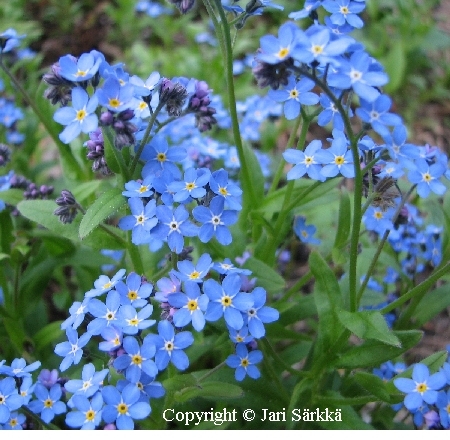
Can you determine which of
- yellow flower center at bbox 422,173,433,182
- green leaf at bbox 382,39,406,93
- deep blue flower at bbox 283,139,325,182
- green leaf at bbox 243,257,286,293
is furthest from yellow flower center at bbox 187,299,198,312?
green leaf at bbox 382,39,406,93

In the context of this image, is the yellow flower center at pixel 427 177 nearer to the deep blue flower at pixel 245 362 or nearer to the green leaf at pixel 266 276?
the green leaf at pixel 266 276

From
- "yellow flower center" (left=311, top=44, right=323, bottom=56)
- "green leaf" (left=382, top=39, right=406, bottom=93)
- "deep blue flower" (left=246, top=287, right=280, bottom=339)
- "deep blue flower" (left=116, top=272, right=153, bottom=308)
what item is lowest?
"green leaf" (left=382, top=39, right=406, bottom=93)

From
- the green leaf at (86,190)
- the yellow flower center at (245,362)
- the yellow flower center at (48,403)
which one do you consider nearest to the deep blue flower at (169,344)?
the yellow flower center at (245,362)

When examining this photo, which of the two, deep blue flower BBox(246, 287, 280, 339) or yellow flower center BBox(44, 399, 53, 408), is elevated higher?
deep blue flower BBox(246, 287, 280, 339)

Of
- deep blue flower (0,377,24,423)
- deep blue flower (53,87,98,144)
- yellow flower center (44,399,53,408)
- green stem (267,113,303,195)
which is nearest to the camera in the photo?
deep blue flower (53,87,98,144)

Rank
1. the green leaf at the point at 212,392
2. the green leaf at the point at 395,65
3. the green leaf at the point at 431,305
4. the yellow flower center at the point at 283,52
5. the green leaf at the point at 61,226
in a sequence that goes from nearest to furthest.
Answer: the yellow flower center at the point at 283,52 < the green leaf at the point at 212,392 < the green leaf at the point at 61,226 < the green leaf at the point at 431,305 < the green leaf at the point at 395,65

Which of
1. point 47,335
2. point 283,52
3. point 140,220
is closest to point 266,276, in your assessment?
point 140,220

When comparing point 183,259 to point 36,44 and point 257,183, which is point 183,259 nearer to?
point 257,183

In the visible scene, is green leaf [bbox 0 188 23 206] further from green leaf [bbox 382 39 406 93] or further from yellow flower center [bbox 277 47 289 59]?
green leaf [bbox 382 39 406 93]
